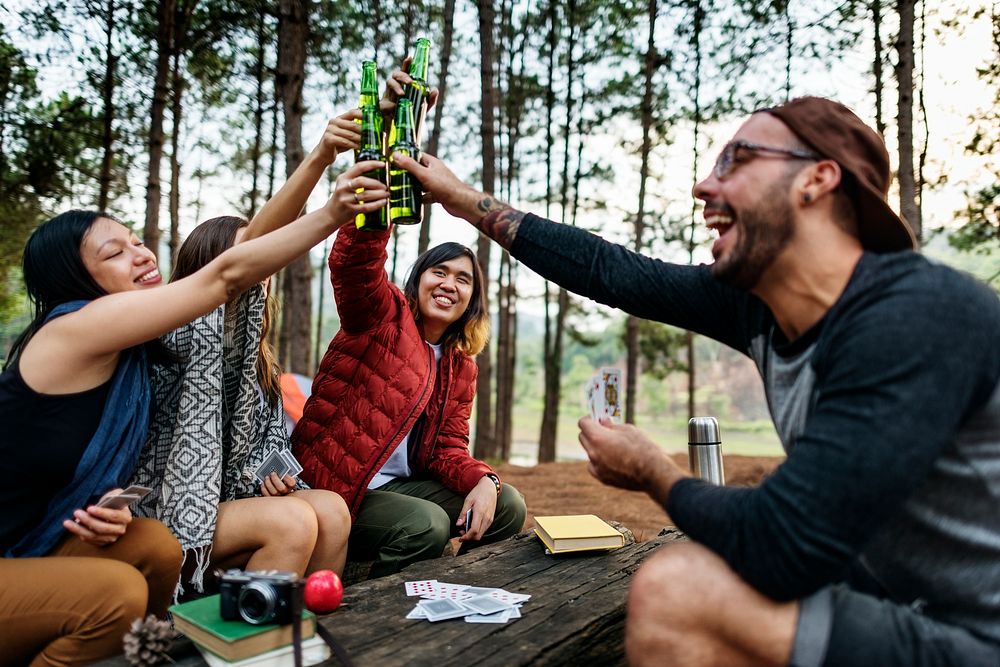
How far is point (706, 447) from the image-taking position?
290 cm

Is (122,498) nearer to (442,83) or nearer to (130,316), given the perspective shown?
(130,316)

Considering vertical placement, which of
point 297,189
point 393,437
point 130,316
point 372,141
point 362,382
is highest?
point 372,141

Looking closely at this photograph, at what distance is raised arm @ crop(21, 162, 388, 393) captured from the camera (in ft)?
6.31

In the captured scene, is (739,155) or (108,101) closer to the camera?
(739,155)

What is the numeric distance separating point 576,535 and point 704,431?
0.72m

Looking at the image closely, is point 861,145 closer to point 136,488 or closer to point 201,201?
point 136,488

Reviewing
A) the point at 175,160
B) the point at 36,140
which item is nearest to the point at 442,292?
the point at 36,140

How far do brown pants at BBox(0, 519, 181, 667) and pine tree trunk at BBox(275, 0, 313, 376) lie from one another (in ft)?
18.8

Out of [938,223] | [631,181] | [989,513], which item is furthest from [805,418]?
[631,181]

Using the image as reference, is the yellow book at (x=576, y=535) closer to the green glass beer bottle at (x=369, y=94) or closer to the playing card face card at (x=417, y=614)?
the playing card face card at (x=417, y=614)

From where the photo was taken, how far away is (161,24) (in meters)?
8.32

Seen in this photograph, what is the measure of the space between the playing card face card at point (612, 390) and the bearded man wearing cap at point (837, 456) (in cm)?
50

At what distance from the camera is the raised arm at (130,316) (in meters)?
1.92

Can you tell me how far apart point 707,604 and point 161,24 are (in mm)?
9354
